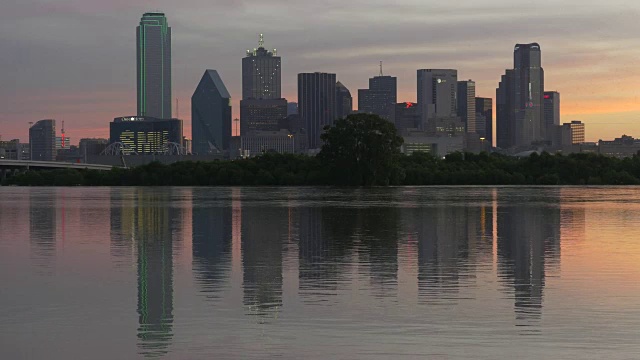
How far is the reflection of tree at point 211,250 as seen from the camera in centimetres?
2353

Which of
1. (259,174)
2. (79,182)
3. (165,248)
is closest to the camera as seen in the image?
(165,248)

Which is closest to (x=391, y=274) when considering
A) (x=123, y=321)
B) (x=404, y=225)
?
(x=123, y=321)

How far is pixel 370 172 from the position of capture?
422ft

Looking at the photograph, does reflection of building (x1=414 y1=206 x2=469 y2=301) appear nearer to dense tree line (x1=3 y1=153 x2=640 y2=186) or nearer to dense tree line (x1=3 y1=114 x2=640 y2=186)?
dense tree line (x1=3 y1=114 x2=640 y2=186)

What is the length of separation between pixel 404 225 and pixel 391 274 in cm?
2019

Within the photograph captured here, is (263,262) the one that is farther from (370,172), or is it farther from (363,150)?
(370,172)

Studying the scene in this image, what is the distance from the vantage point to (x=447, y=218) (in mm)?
51156

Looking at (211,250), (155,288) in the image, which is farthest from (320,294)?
(211,250)

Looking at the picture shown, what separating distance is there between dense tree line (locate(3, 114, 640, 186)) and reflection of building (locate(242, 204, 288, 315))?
78640 mm

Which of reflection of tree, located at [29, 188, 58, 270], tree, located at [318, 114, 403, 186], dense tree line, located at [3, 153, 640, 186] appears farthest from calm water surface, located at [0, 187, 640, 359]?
dense tree line, located at [3, 153, 640, 186]

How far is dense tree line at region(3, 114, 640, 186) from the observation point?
130000 millimetres

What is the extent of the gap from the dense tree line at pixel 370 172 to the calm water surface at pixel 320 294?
8811 cm

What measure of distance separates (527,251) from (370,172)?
9700 cm

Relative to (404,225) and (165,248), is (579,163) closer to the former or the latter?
(404,225)
